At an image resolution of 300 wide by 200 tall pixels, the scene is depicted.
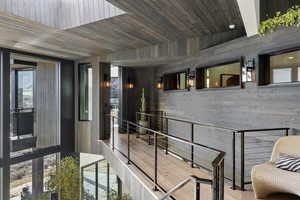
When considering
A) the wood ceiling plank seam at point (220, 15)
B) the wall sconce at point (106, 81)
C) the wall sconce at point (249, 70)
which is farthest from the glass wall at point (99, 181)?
the wood ceiling plank seam at point (220, 15)

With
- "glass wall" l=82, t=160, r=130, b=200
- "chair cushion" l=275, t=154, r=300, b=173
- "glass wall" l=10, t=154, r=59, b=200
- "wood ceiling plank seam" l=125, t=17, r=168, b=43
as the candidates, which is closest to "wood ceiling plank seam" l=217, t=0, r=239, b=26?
"wood ceiling plank seam" l=125, t=17, r=168, b=43

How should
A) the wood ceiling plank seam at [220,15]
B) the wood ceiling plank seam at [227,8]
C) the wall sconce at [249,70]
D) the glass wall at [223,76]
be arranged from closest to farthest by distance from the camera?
the wood ceiling plank seam at [227,8] → the wood ceiling plank seam at [220,15] → the wall sconce at [249,70] → the glass wall at [223,76]

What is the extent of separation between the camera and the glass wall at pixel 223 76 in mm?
5227

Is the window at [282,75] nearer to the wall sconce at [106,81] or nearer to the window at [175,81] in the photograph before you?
the window at [175,81]

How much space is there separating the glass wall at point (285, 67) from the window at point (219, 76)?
2.91 ft

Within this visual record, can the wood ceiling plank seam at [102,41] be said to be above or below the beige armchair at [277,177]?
above

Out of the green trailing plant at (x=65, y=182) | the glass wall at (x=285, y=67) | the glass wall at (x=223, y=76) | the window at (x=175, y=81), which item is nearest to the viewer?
the glass wall at (x=285, y=67)

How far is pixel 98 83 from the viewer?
27.1ft

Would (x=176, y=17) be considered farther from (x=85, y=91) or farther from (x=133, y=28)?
(x=85, y=91)

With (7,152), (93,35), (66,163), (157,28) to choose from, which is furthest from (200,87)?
(7,152)

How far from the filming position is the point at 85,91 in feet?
29.5

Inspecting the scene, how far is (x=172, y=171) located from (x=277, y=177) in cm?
220

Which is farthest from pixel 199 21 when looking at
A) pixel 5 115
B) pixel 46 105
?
pixel 46 105

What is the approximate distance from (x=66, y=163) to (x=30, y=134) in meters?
1.57
